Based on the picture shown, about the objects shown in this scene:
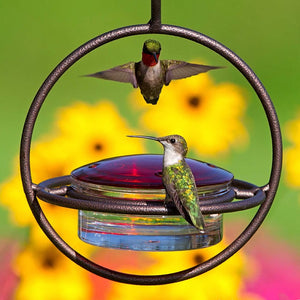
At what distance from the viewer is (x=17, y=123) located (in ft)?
10.5

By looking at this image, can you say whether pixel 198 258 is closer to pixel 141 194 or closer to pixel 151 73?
pixel 151 73

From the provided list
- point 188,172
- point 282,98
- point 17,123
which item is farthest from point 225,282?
point 188,172

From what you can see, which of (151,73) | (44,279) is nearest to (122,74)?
(151,73)

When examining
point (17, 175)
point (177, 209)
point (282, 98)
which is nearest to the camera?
point (177, 209)

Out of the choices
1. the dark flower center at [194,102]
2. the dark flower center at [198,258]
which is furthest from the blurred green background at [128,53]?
the dark flower center at [198,258]

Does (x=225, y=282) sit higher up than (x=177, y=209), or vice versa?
(x=177, y=209)

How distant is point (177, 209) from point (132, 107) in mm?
1670

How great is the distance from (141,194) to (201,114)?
1.50 meters

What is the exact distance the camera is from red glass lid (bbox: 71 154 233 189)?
1.69 m

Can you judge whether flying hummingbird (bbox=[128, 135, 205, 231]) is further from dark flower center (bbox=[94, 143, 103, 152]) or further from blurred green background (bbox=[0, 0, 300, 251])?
blurred green background (bbox=[0, 0, 300, 251])

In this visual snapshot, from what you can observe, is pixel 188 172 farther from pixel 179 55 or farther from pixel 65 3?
pixel 65 3

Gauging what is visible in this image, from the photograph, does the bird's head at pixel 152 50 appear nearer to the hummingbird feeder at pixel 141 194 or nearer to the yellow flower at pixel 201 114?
the hummingbird feeder at pixel 141 194

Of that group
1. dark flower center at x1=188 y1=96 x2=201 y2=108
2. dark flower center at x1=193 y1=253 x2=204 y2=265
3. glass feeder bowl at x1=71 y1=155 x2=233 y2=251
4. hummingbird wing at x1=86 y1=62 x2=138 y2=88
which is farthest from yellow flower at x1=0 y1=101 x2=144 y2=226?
glass feeder bowl at x1=71 y1=155 x2=233 y2=251

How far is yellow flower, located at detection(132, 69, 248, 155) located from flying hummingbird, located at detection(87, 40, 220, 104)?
3.29 ft
